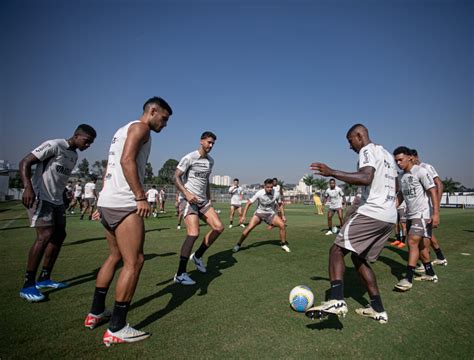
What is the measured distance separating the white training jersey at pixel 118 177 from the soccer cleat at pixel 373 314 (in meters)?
3.15

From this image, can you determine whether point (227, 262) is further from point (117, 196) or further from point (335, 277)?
point (117, 196)

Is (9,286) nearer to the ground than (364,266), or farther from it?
nearer to the ground

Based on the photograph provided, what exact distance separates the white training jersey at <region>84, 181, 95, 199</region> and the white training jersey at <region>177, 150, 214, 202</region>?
42.5 ft

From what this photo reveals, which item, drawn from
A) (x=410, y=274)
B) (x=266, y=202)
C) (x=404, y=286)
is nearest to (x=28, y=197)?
(x=266, y=202)

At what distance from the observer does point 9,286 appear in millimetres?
4359

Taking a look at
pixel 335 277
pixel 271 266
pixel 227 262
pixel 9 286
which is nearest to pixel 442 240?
pixel 271 266

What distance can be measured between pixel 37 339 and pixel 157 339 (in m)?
1.19

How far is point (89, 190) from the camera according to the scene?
16297 millimetres

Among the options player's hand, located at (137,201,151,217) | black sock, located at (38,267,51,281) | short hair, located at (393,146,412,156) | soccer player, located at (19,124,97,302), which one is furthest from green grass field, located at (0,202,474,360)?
short hair, located at (393,146,412,156)

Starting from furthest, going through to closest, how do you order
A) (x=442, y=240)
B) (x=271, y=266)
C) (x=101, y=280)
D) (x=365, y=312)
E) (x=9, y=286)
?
1. (x=442, y=240)
2. (x=271, y=266)
3. (x=9, y=286)
4. (x=365, y=312)
5. (x=101, y=280)

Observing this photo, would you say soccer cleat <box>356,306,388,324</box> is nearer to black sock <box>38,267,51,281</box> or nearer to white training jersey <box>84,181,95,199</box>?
black sock <box>38,267,51,281</box>

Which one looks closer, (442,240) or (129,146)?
(129,146)

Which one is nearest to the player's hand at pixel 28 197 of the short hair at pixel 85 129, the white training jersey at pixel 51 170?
the white training jersey at pixel 51 170

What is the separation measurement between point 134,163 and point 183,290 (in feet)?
8.25
